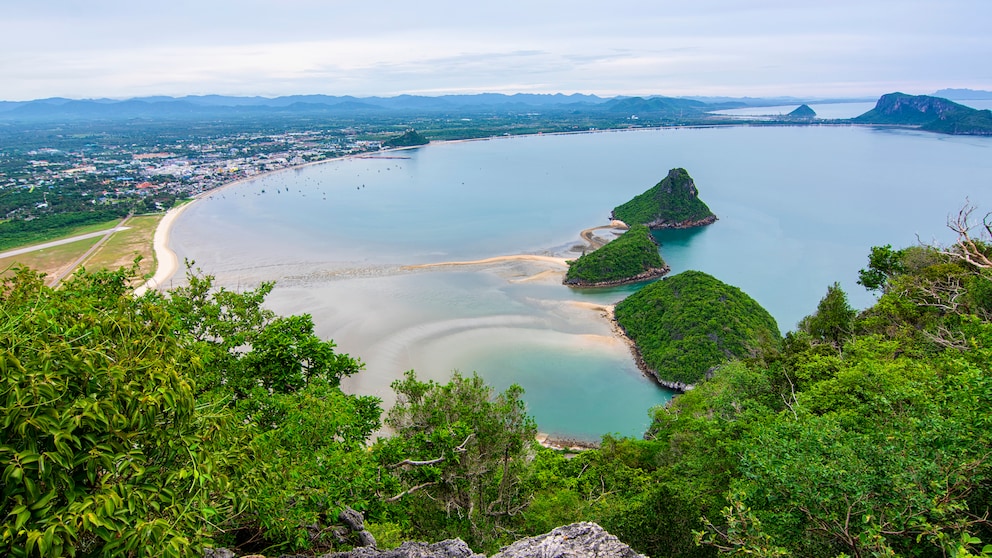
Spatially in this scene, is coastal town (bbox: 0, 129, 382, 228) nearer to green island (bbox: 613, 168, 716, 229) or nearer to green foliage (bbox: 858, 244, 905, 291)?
green island (bbox: 613, 168, 716, 229)

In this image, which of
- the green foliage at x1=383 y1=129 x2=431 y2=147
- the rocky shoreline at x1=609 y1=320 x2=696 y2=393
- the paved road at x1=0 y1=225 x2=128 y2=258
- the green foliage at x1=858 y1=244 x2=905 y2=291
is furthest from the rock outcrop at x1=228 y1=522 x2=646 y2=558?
the green foliage at x1=383 y1=129 x2=431 y2=147

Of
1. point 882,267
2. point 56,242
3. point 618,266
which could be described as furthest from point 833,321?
point 56,242

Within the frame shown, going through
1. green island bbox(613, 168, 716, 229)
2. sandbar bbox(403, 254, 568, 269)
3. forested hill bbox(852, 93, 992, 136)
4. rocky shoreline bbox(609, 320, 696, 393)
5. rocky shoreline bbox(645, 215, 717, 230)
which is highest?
forested hill bbox(852, 93, 992, 136)

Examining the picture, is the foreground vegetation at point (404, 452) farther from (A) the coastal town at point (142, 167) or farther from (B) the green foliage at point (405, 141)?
(B) the green foliage at point (405, 141)

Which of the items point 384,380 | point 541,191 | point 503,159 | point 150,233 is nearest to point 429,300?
point 384,380

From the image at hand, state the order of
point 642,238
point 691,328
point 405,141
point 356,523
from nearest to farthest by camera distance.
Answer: point 356,523 < point 691,328 < point 642,238 < point 405,141

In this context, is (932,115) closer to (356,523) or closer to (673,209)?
(673,209)

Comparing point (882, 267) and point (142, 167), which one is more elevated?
point (142, 167)

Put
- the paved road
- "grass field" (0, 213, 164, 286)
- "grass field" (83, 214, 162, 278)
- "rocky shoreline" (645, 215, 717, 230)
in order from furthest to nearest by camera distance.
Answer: "rocky shoreline" (645, 215, 717, 230)
the paved road
"grass field" (83, 214, 162, 278)
"grass field" (0, 213, 164, 286)
